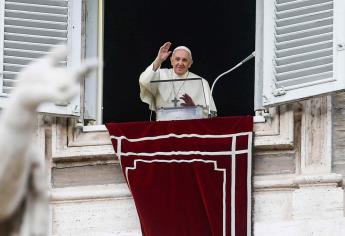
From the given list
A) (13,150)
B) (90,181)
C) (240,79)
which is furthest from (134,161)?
(13,150)

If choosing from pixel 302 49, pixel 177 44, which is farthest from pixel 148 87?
pixel 177 44

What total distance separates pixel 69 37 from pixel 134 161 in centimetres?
98

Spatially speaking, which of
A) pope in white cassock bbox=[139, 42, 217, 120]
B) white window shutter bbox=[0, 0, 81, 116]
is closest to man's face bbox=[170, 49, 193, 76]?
pope in white cassock bbox=[139, 42, 217, 120]

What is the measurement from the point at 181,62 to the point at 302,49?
0.97 m

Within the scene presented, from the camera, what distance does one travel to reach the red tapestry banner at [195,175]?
19.7 m

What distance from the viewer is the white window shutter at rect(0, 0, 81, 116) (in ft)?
65.6

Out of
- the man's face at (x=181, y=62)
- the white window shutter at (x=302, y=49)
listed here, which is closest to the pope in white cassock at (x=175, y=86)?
the man's face at (x=181, y=62)

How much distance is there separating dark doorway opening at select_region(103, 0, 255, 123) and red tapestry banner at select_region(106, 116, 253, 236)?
1.18 m

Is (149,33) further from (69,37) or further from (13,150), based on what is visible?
(13,150)

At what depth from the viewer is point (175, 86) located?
66.1ft

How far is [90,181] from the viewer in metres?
20.3

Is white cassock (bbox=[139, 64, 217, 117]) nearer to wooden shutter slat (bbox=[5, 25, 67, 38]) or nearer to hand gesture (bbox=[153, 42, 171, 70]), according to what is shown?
hand gesture (bbox=[153, 42, 171, 70])

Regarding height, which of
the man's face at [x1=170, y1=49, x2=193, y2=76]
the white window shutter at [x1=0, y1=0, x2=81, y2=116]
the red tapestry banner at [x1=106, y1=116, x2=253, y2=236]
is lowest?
the red tapestry banner at [x1=106, y1=116, x2=253, y2=236]

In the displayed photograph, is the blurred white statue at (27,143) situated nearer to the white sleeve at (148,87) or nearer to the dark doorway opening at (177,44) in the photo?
the white sleeve at (148,87)
